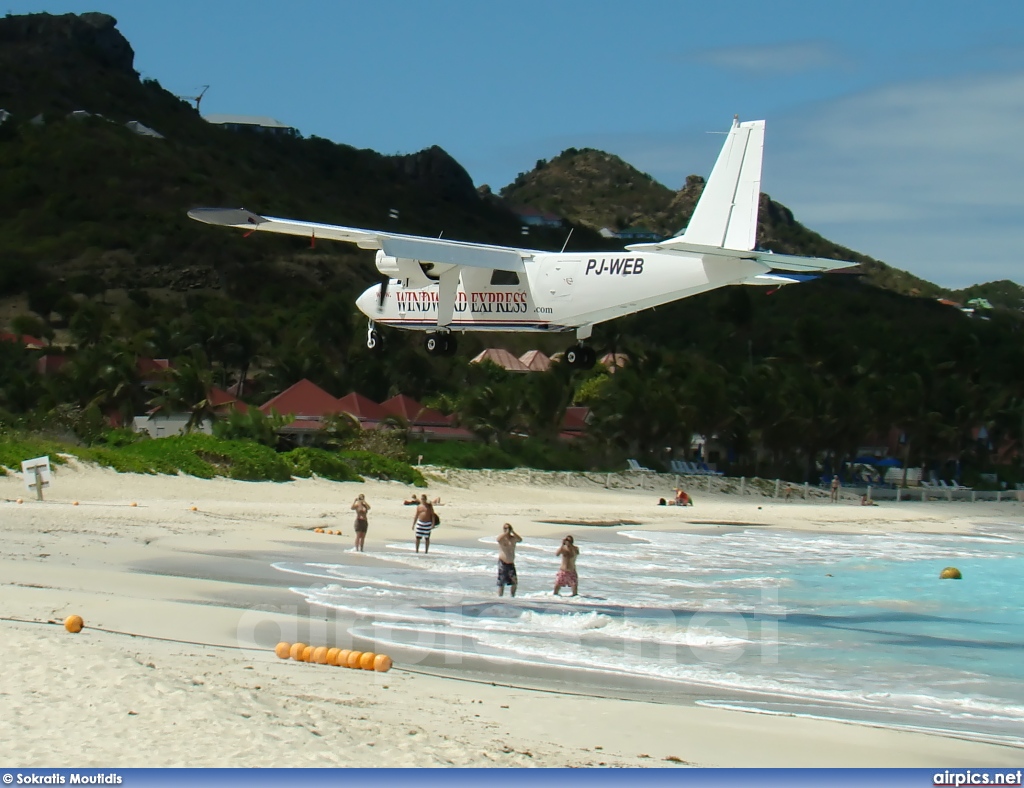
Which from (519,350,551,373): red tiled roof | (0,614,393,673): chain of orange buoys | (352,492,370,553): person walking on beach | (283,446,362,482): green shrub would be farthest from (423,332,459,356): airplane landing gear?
(519,350,551,373): red tiled roof

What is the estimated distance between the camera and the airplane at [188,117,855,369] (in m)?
25.7

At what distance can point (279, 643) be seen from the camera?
1483 centimetres

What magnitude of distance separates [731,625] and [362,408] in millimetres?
43461

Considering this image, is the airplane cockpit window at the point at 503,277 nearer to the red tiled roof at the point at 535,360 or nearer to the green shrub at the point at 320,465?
the green shrub at the point at 320,465

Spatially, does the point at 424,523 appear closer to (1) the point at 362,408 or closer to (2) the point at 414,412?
(1) the point at 362,408

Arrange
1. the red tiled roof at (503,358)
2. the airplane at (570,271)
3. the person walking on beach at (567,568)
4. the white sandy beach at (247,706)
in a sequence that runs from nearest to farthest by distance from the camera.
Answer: the white sandy beach at (247,706)
the person walking on beach at (567,568)
the airplane at (570,271)
the red tiled roof at (503,358)

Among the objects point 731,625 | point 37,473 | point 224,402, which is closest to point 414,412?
point 224,402

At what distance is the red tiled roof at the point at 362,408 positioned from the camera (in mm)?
61844

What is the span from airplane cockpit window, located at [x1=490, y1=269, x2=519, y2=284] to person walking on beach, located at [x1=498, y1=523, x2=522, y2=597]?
27.6ft

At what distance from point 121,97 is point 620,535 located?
12788 centimetres

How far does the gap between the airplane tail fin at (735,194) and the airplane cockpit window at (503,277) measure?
4.00m

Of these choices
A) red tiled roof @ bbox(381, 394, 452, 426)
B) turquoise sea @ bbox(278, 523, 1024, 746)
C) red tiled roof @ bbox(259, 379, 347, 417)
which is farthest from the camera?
red tiled roof @ bbox(381, 394, 452, 426)

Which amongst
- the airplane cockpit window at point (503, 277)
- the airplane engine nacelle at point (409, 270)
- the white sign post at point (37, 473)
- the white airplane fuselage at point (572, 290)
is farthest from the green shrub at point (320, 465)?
the airplane cockpit window at point (503, 277)

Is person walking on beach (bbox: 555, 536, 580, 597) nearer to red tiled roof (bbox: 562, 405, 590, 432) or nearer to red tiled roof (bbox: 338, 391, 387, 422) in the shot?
red tiled roof (bbox: 338, 391, 387, 422)
